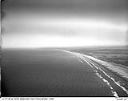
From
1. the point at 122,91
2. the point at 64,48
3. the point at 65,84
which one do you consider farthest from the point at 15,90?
the point at 122,91

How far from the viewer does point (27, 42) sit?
5895 millimetres

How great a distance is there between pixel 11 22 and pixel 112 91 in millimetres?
3554

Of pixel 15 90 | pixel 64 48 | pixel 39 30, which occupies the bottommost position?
pixel 15 90

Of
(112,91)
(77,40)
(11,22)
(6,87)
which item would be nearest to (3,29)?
(11,22)

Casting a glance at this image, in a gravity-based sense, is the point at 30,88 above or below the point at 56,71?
below

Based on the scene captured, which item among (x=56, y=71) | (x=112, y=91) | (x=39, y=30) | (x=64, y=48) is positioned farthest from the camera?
(x=64, y=48)

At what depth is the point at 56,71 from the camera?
5297 mm

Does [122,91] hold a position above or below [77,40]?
below

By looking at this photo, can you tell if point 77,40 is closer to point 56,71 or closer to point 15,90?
point 56,71

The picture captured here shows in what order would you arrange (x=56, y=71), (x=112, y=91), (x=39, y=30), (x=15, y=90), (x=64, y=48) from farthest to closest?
(x=64, y=48) < (x=39, y=30) < (x=56, y=71) < (x=15, y=90) < (x=112, y=91)

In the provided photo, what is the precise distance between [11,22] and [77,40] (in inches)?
84.0

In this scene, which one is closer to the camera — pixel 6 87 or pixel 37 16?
pixel 6 87

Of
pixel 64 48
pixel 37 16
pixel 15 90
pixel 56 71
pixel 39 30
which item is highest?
pixel 37 16

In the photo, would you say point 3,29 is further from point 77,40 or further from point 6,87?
point 77,40
